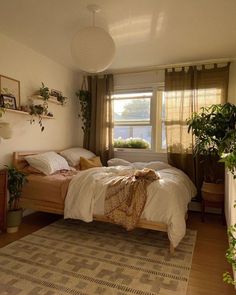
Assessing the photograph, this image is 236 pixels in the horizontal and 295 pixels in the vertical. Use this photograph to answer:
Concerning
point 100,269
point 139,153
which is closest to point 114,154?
point 139,153

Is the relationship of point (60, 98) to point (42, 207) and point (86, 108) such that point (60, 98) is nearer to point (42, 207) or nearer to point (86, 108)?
point (86, 108)

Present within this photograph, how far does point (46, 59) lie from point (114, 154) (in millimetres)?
2042

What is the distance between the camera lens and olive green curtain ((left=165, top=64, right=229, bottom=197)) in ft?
12.2

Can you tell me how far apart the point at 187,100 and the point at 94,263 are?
288 centimetres

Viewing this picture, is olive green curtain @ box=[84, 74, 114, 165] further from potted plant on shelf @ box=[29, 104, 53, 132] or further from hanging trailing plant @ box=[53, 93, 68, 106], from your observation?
potted plant on shelf @ box=[29, 104, 53, 132]

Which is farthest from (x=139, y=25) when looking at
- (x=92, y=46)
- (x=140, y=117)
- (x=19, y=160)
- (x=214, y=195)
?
(x=214, y=195)

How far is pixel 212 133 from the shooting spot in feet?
9.99

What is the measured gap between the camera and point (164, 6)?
228cm

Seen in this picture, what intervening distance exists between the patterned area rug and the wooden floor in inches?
3.4

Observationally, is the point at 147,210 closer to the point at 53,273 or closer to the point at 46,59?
the point at 53,273

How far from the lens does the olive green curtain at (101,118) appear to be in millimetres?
4379

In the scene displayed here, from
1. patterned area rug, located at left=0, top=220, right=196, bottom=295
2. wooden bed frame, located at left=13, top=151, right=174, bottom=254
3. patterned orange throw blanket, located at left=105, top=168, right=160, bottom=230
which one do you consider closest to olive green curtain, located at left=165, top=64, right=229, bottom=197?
patterned area rug, located at left=0, top=220, right=196, bottom=295

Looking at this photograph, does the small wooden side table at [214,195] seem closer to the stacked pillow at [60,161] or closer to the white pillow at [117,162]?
the white pillow at [117,162]

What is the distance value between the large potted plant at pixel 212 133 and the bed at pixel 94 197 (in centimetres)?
59
